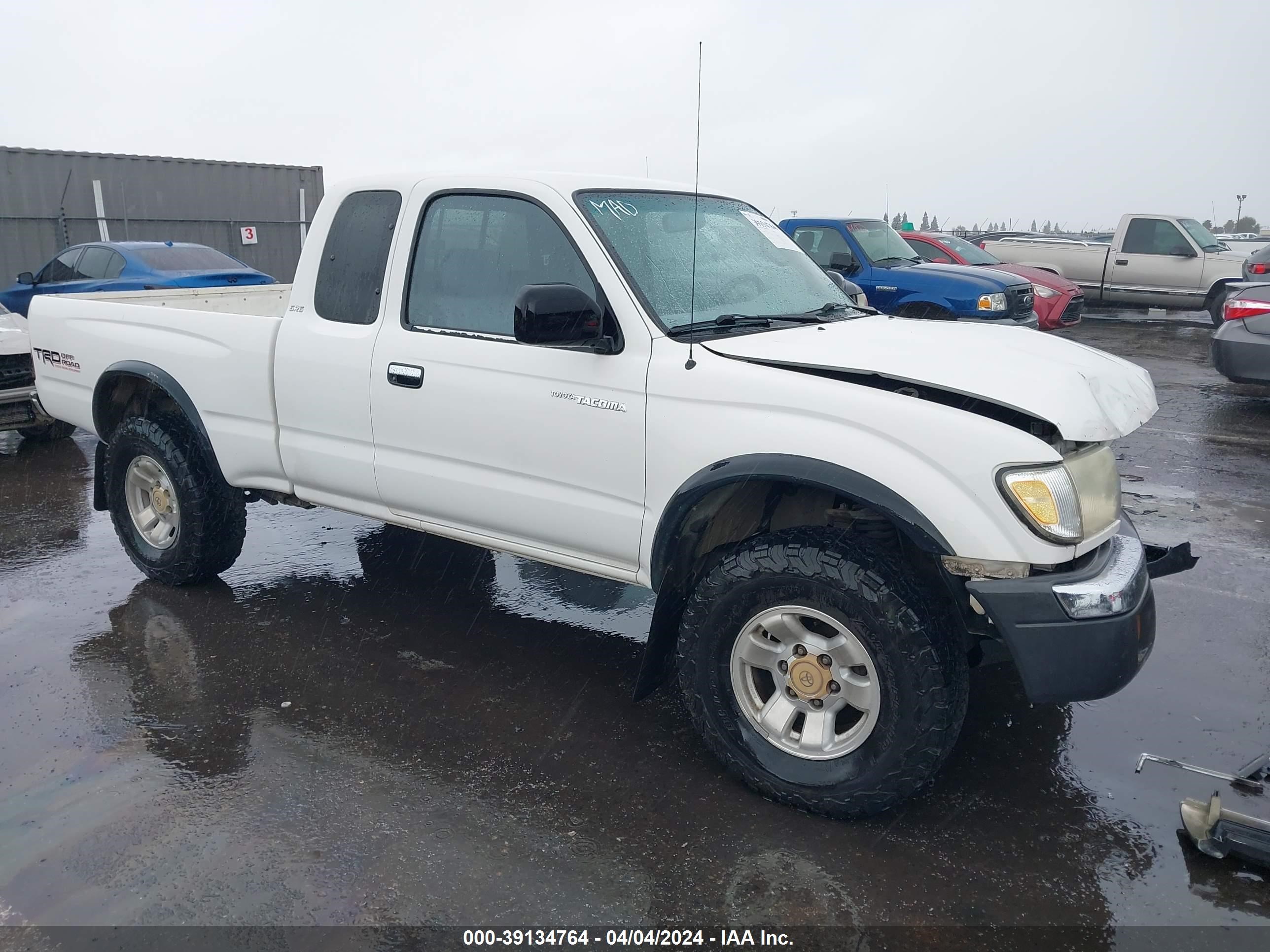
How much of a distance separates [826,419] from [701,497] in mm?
503

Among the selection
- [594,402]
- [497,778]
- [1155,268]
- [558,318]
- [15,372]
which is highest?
[1155,268]

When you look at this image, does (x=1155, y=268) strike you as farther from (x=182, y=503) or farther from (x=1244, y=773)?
(x=182, y=503)

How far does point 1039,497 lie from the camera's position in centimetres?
291

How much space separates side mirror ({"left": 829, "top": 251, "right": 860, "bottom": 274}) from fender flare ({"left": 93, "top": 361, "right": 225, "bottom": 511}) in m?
7.82

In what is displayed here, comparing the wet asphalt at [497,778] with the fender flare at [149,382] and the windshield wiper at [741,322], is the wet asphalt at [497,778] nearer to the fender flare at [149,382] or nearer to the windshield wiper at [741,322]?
the fender flare at [149,382]

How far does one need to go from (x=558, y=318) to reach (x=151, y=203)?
65.1 feet

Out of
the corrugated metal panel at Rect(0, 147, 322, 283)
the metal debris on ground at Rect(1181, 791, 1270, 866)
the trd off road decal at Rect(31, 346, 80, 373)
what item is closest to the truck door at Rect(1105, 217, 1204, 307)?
the metal debris on ground at Rect(1181, 791, 1270, 866)

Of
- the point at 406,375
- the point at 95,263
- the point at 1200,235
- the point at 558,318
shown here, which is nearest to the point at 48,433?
the point at 95,263

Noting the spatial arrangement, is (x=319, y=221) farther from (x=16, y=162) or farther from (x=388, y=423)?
(x=16, y=162)

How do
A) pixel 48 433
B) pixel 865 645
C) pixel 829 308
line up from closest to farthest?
pixel 865 645 < pixel 829 308 < pixel 48 433

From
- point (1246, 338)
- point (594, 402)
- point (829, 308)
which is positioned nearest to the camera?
point (594, 402)

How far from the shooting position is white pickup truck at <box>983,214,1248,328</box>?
17031mm

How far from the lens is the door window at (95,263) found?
464 inches

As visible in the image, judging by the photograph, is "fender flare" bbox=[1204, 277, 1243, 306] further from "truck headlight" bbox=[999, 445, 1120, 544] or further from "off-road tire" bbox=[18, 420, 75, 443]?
"off-road tire" bbox=[18, 420, 75, 443]
